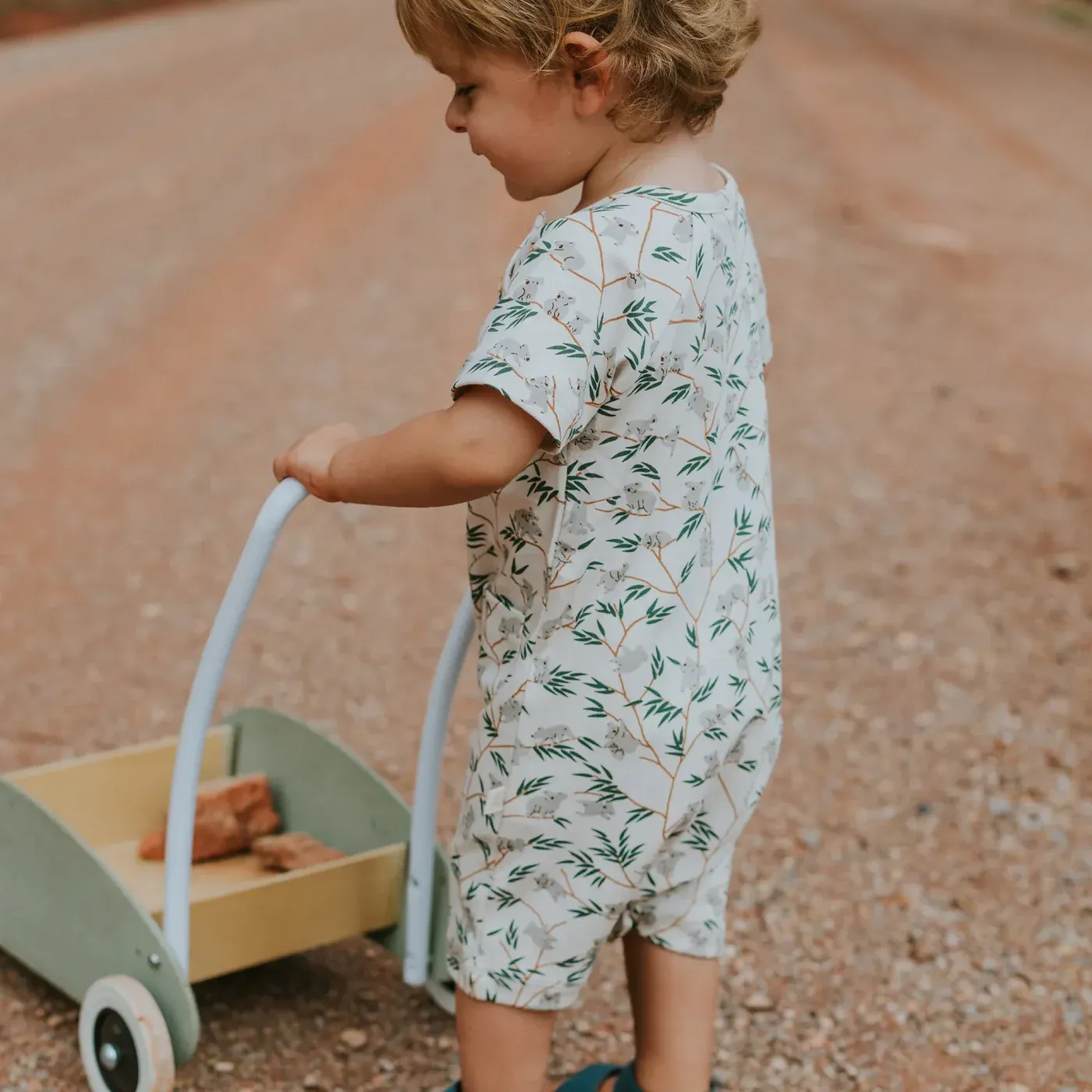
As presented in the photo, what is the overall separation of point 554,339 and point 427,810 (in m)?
0.81

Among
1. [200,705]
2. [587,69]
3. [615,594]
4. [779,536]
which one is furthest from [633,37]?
[779,536]

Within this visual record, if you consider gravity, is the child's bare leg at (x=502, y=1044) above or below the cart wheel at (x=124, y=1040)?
above

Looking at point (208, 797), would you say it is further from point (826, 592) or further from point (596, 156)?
point (826, 592)

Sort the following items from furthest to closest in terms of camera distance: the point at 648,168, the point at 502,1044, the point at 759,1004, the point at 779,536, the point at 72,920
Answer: the point at 779,536, the point at 759,1004, the point at 72,920, the point at 502,1044, the point at 648,168

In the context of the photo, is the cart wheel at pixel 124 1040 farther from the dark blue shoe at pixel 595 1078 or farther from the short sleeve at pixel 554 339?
the short sleeve at pixel 554 339

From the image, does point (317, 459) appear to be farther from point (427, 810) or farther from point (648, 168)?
point (427, 810)

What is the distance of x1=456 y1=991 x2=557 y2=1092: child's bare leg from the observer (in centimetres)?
176

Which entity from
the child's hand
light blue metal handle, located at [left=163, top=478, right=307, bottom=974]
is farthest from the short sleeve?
light blue metal handle, located at [left=163, top=478, right=307, bottom=974]

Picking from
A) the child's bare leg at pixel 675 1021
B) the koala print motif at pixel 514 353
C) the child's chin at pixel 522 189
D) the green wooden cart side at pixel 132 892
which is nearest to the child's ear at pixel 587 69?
the child's chin at pixel 522 189

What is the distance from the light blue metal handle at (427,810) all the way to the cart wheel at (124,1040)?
343 millimetres

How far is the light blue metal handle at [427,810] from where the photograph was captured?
1979mm

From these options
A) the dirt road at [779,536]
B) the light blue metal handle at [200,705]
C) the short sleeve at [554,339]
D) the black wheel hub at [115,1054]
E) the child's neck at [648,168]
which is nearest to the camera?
the short sleeve at [554,339]

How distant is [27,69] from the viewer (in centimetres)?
1230

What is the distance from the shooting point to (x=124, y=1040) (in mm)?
1944
